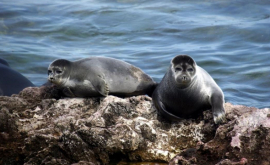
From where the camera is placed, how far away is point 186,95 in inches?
244

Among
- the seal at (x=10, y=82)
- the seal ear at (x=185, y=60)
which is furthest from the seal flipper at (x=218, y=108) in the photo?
the seal at (x=10, y=82)

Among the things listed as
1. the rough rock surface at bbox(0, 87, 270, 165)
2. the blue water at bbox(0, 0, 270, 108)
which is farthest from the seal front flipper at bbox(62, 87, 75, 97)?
the blue water at bbox(0, 0, 270, 108)

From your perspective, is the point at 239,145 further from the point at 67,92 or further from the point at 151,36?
the point at 151,36

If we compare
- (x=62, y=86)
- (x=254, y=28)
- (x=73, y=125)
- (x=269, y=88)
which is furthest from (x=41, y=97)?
A: (x=254, y=28)

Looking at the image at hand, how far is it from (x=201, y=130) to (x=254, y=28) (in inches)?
473

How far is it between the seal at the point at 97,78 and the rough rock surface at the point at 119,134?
0.49 metres

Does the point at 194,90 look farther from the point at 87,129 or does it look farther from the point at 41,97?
the point at 41,97

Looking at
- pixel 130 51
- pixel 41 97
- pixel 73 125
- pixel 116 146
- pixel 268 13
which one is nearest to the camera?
pixel 116 146

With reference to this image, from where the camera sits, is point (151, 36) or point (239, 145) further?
point (151, 36)

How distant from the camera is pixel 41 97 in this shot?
679 cm

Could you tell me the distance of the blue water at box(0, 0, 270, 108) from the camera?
13.8 metres

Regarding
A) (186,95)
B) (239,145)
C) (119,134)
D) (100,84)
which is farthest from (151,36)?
(239,145)

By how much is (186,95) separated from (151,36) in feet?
38.0

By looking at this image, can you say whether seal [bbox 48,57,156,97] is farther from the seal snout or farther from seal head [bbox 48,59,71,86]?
the seal snout
